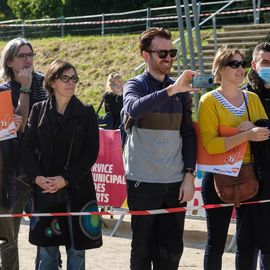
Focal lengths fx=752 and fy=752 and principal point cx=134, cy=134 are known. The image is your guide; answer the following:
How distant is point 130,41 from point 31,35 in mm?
8233

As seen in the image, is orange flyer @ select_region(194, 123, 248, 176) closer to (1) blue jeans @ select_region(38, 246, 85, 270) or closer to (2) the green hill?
(1) blue jeans @ select_region(38, 246, 85, 270)


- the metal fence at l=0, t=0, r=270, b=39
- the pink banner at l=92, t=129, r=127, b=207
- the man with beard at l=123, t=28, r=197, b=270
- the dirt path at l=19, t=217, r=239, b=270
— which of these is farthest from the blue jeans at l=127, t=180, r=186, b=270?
the metal fence at l=0, t=0, r=270, b=39

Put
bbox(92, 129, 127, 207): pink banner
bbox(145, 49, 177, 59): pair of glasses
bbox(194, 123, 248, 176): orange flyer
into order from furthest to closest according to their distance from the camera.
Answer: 1. bbox(92, 129, 127, 207): pink banner
2. bbox(194, 123, 248, 176): orange flyer
3. bbox(145, 49, 177, 59): pair of glasses

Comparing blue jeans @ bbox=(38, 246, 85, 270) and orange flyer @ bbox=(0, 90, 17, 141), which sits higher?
orange flyer @ bbox=(0, 90, 17, 141)

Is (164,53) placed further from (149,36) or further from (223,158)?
(223,158)

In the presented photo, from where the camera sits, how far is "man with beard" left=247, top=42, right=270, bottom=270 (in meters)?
5.23

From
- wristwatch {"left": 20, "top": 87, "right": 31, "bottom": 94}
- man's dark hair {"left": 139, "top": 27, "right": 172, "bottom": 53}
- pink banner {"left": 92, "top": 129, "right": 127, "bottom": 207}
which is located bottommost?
pink banner {"left": 92, "top": 129, "right": 127, "bottom": 207}

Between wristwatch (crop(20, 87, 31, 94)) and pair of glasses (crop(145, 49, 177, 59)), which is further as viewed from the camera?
wristwatch (crop(20, 87, 31, 94))

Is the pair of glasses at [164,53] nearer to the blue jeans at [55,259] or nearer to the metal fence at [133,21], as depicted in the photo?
the blue jeans at [55,259]

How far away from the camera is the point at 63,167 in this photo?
17.2ft

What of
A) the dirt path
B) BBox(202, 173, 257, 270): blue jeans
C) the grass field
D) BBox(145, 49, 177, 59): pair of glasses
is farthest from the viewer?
the grass field

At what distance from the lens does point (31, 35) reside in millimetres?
29156

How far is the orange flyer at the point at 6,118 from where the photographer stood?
5.42 m

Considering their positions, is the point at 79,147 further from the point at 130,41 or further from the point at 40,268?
the point at 130,41
